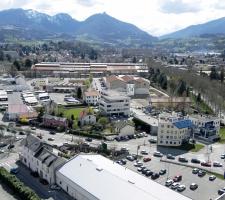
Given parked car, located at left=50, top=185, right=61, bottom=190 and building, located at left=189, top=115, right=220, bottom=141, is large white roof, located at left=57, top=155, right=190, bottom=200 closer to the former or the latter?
parked car, located at left=50, top=185, right=61, bottom=190

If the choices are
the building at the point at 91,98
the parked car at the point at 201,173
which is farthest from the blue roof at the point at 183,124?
the building at the point at 91,98

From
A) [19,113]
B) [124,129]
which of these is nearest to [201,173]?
[124,129]

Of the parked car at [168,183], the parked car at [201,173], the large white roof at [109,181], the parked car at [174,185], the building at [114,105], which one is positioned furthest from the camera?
the building at [114,105]

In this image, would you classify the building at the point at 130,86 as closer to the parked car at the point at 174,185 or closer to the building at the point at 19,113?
the building at the point at 19,113

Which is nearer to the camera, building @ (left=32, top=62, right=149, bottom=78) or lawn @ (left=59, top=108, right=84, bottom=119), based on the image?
lawn @ (left=59, top=108, right=84, bottom=119)

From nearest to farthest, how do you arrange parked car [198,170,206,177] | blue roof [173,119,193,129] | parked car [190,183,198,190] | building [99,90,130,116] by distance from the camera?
parked car [190,183,198,190] → parked car [198,170,206,177] → blue roof [173,119,193,129] → building [99,90,130,116]

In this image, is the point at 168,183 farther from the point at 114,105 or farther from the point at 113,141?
the point at 114,105

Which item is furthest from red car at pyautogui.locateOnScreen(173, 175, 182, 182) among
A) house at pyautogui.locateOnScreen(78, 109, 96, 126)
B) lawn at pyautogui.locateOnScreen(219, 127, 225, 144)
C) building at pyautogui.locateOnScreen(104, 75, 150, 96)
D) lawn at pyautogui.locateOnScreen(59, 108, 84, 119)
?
building at pyautogui.locateOnScreen(104, 75, 150, 96)
